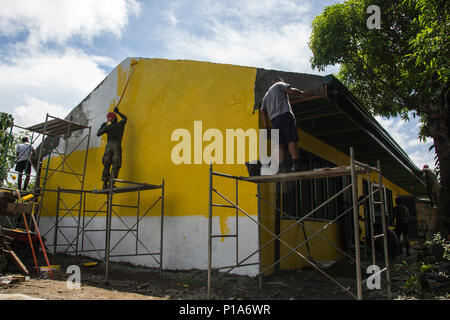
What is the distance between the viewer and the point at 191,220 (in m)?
6.84

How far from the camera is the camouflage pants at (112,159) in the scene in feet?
26.0

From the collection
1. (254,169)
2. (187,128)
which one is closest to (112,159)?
(187,128)

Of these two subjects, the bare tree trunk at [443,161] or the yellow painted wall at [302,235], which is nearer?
the yellow painted wall at [302,235]

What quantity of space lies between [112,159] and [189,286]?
378 centimetres

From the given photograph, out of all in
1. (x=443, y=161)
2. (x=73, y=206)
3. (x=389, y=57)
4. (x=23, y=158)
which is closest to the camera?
(x=443, y=161)

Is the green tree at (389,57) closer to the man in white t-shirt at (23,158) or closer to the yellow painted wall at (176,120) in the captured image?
the yellow painted wall at (176,120)

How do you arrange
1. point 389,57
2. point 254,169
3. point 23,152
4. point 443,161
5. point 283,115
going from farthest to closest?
point 23,152 → point 389,57 → point 443,161 → point 254,169 → point 283,115

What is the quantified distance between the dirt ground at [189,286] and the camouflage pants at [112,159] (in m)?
2.21

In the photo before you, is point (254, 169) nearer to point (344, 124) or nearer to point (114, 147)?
point (344, 124)

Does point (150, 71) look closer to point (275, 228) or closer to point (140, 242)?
point (140, 242)

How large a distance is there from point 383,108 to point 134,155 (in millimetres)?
7478

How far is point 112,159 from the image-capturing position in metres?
8.05

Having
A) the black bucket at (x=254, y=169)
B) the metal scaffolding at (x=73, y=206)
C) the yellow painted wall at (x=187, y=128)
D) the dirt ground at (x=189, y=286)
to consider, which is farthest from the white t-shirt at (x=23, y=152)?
the black bucket at (x=254, y=169)
